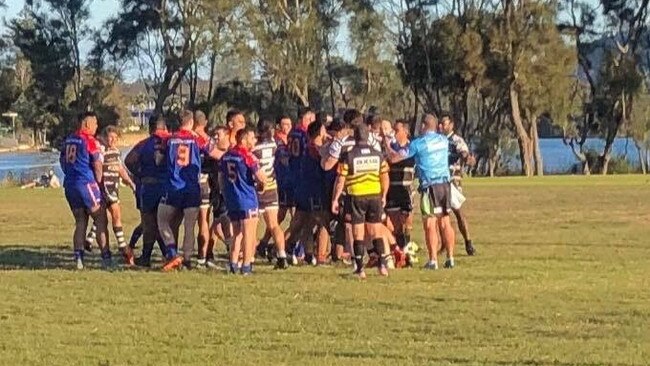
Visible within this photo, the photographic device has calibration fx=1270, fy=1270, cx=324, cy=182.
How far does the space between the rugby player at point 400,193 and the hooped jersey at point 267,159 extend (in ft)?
5.20

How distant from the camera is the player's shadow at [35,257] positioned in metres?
17.3

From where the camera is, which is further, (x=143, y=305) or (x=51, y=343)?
(x=143, y=305)

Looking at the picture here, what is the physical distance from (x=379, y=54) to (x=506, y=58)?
9.59m

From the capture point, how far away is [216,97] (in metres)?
71.7

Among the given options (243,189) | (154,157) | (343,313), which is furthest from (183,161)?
(343,313)

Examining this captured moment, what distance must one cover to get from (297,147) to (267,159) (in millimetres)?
920

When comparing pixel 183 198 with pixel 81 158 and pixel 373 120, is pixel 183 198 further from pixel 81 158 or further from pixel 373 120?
pixel 373 120

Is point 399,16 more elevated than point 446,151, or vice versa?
point 399,16

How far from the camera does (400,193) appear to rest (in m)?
17.0

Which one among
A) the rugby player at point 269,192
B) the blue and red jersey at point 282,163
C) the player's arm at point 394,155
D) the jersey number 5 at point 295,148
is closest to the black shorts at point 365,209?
the player's arm at point 394,155

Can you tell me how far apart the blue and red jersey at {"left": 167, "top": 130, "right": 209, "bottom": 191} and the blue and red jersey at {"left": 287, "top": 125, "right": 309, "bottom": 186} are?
4.42ft

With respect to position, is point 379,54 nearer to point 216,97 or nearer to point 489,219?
point 216,97

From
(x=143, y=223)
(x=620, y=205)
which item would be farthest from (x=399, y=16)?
(x=143, y=223)

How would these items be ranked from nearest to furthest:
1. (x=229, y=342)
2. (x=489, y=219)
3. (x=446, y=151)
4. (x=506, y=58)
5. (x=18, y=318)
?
(x=229, y=342), (x=18, y=318), (x=446, y=151), (x=489, y=219), (x=506, y=58)
